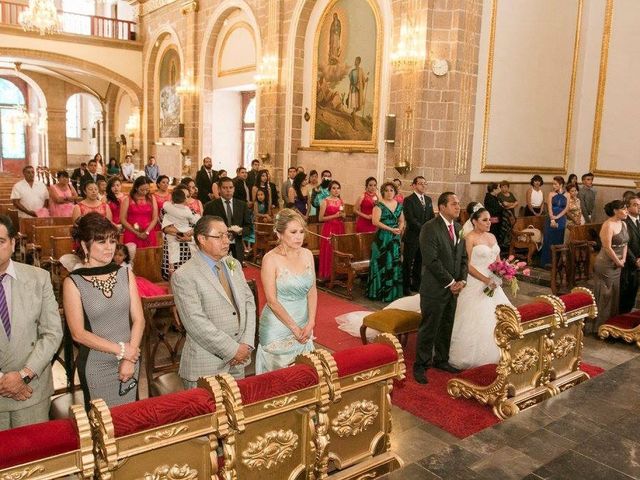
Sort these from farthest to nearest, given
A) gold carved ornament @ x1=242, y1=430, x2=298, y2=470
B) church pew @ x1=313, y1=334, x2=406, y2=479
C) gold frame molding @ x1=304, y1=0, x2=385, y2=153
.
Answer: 1. gold frame molding @ x1=304, y1=0, x2=385, y2=153
2. church pew @ x1=313, y1=334, x2=406, y2=479
3. gold carved ornament @ x1=242, y1=430, x2=298, y2=470

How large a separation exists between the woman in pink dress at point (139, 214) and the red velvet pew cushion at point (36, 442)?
4795 mm

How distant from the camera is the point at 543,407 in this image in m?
3.59

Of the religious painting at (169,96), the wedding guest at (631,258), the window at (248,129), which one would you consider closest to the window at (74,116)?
the religious painting at (169,96)

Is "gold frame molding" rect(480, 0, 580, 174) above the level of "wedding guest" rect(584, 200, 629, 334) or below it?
above

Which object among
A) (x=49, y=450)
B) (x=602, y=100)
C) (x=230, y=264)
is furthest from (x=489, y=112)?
(x=49, y=450)

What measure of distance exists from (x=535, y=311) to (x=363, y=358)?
1822 millimetres

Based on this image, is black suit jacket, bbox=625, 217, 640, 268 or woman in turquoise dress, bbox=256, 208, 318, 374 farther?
black suit jacket, bbox=625, 217, 640, 268

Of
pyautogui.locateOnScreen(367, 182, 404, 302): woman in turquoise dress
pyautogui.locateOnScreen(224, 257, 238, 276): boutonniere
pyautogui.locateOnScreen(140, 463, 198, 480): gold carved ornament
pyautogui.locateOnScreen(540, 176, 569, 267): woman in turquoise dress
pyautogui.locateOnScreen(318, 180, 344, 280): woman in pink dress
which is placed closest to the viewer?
pyautogui.locateOnScreen(140, 463, 198, 480): gold carved ornament

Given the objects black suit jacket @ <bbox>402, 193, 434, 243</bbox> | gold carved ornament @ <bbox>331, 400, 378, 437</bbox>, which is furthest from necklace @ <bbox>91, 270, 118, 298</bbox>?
black suit jacket @ <bbox>402, 193, 434, 243</bbox>

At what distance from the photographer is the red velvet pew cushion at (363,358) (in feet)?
8.58

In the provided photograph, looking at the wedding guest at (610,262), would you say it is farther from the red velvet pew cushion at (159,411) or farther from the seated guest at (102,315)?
the red velvet pew cushion at (159,411)

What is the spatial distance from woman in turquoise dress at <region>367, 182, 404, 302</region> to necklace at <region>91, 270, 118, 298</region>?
4908 millimetres

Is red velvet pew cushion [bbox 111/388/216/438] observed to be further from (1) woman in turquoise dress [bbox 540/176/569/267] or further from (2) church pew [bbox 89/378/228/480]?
(1) woman in turquoise dress [bbox 540/176/569/267]

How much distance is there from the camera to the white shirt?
8188 mm
